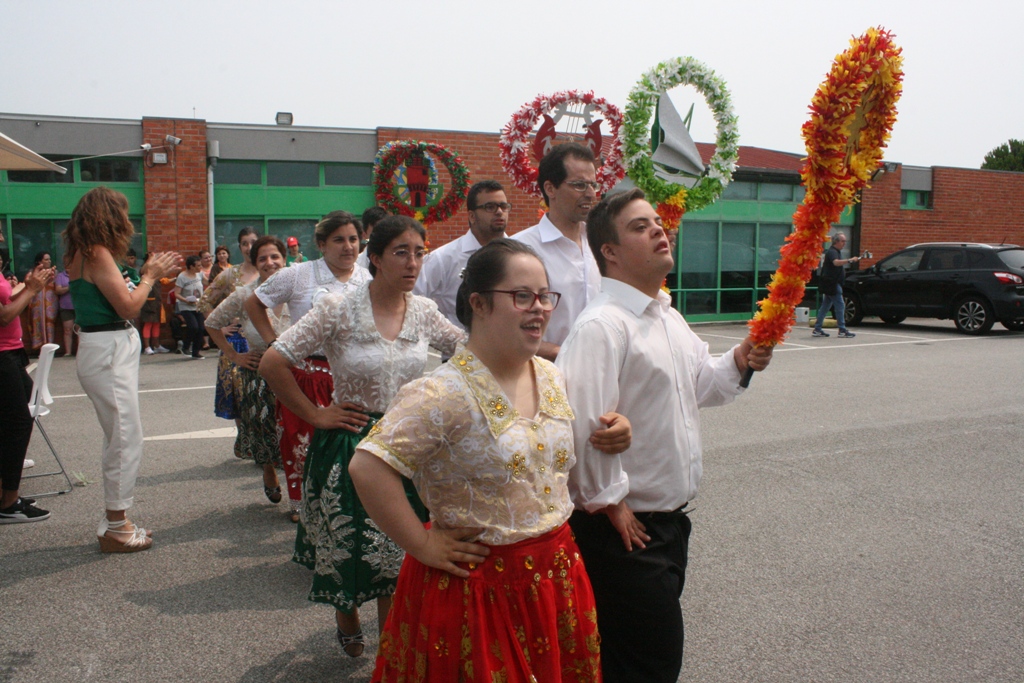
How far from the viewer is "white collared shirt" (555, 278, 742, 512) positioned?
256 centimetres

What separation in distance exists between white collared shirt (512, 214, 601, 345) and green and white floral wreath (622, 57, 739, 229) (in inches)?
17.0

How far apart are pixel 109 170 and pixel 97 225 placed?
13.0 meters

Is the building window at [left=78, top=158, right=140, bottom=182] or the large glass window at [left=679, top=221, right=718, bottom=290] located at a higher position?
the building window at [left=78, top=158, right=140, bottom=182]

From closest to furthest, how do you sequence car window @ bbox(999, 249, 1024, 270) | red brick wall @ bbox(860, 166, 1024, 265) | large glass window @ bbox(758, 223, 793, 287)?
1. car window @ bbox(999, 249, 1024, 270)
2. large glass window @ bbox(758, 223, 793, 287)
3. red brick wall @ bbox(860, 166, 1024, 265)

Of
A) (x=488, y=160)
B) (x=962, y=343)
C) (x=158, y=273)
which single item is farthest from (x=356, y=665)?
(x=488, y=160)

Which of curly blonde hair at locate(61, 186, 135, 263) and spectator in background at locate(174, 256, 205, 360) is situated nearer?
curly blonde hair at locate(61, 186, 135, 263)

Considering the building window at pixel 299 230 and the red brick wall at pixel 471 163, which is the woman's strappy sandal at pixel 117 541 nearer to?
the building window at pixel 299 230

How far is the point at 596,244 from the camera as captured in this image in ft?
9.54

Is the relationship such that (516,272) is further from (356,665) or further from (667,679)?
(356,665)

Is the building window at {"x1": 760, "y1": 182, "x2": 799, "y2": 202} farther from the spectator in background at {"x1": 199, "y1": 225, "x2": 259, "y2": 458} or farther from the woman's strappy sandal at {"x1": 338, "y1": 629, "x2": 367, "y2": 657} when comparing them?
the woman's strappy sandal at {"x1": 338, "y1": 629, "x2": 367, "y2": 657}

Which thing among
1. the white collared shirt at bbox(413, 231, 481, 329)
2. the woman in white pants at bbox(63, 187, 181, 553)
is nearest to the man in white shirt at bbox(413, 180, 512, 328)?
the white collared shirt at bbox(413, 231, 481, 329)

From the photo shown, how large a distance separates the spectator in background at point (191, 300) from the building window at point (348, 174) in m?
3.30

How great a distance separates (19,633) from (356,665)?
1.63m

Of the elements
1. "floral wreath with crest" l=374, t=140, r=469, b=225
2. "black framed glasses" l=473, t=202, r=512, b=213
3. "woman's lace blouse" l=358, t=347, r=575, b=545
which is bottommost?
"woman's lace blouse" l=358, t=347, r=575, b=545
